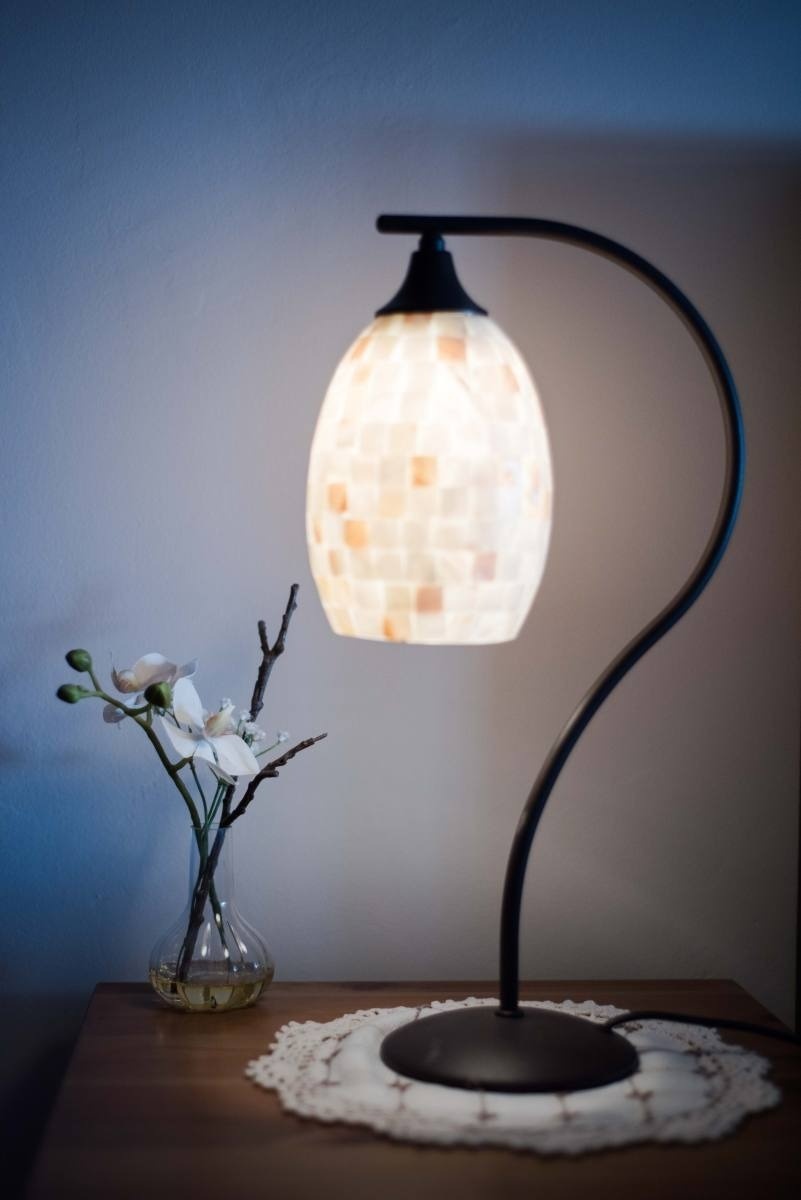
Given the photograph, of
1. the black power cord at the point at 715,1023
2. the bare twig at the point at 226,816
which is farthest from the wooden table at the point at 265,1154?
the bare twig at the point at 226,816

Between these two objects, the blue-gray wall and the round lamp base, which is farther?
the blue-gray wall

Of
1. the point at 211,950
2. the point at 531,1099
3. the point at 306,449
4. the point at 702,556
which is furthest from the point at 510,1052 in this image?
the point at 306,449

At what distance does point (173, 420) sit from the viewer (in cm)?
150

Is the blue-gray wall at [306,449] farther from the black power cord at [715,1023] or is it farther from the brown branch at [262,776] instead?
the black power cord at [715,1023]

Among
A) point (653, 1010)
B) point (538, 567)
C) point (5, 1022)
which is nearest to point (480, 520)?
point (538, 567)

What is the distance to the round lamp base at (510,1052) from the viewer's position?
112cm

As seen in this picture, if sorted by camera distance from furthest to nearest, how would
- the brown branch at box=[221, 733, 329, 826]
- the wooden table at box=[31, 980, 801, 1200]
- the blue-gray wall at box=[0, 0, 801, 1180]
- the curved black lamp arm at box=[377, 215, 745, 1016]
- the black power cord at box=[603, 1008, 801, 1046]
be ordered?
the blue-gray wall at box=[0, 0, 801, 1180]
the brown branch at box=[221, 733, 329, 826]
the black power cord at box=[603, 1008, 801, 1046]
the curved black lamp arm at box=[377, 215, 745, 1016]
the wooden table at box=[31, 980, 801, 1200]

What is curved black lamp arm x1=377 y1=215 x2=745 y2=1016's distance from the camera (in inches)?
44.1

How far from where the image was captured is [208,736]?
1348 millimetres

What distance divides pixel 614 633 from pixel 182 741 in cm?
53

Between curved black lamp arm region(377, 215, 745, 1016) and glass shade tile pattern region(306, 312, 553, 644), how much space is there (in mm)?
97

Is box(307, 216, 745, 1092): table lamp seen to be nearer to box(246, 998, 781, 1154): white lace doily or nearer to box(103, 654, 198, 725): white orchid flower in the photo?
box(246, 998, 781, 1154): white lace doily

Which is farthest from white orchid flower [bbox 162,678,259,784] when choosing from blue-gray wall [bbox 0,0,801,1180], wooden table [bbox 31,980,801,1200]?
wooden table [bbox 31,980,801,1200]

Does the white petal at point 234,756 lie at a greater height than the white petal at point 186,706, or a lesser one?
lesser
